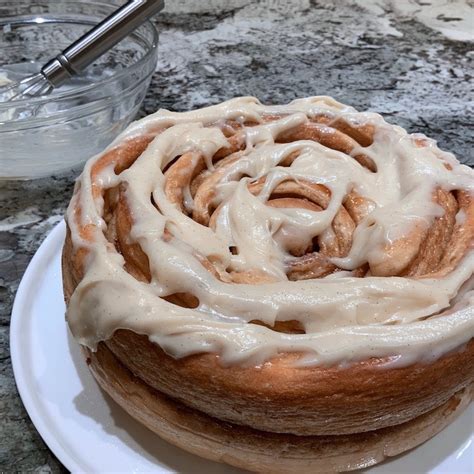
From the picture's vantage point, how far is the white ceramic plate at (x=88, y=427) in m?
0.96

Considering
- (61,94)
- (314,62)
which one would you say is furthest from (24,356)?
(314,62)

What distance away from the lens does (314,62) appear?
2447 mm

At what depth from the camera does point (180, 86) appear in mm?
2270

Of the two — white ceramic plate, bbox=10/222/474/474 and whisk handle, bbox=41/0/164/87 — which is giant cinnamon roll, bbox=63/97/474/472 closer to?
white ceramic plate, bbox=10/222/474/474

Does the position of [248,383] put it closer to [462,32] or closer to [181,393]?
[181,393]

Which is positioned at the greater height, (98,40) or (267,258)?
(98,40)

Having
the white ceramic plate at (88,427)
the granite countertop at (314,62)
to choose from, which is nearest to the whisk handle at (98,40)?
the granite countertop at (314,62)

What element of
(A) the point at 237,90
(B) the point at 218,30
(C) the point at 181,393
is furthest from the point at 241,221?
(B) the point at 218,30

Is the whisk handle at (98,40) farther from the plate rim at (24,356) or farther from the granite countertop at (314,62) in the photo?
the plate rim at (24,356)

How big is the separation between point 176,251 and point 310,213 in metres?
0.28

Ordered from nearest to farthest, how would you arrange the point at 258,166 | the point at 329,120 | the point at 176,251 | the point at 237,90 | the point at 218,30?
the point at 176,251 < the point at 258,166 < the point at 329,120 < the point at 237,90 < the point at 218,30

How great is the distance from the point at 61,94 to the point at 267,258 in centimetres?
84

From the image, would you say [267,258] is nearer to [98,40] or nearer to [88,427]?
[88,427]

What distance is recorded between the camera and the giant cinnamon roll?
869 mm
